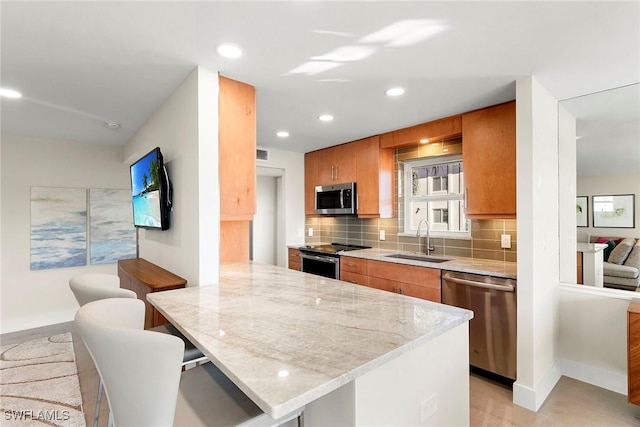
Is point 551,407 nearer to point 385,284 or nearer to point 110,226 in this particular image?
point 385,284

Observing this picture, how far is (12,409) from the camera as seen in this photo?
2.11 m

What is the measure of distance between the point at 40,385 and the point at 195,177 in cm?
215

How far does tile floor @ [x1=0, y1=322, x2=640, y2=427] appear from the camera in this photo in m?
1.97

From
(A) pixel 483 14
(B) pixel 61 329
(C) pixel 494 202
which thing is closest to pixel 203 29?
(A) pixel 483 14

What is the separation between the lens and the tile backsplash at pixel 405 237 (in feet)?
9.53

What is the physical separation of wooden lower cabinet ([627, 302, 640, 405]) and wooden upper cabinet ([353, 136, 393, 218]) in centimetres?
224

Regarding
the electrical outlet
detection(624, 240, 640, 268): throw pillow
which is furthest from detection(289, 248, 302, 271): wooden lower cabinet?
detection(624, 240, 640, 268): throw pillow

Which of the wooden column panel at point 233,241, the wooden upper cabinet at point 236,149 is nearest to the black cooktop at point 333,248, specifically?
the wooden column panel at point 233,241

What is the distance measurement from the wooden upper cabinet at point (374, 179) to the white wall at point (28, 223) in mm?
3591

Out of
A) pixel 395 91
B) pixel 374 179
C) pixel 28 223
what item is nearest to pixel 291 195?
pixel 374 179

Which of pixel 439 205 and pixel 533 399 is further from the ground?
pixel 439 205

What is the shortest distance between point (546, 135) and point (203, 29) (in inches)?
98.0

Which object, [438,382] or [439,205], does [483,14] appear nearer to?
[438,382]

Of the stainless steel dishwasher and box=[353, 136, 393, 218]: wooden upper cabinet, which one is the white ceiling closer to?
box=[353, 136, 393, 218]: wooden upper cabinet
